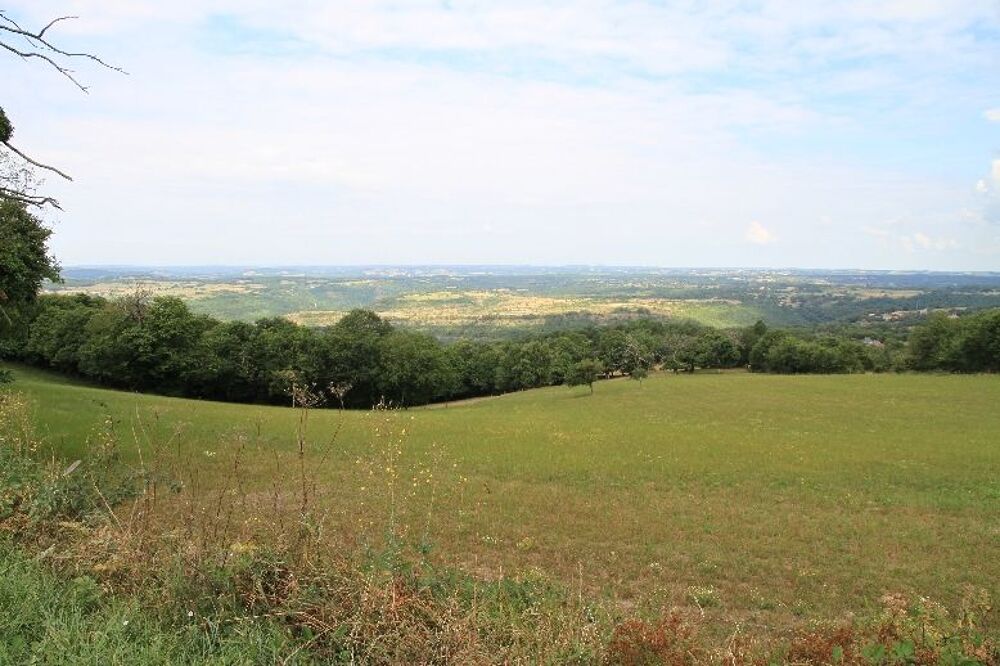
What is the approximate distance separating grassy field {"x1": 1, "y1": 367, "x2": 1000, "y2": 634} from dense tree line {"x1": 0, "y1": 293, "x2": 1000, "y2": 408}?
14.3 meters

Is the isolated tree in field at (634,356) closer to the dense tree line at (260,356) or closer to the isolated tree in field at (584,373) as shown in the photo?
the dense tree line at (260,356)

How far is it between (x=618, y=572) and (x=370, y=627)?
810 centimetres

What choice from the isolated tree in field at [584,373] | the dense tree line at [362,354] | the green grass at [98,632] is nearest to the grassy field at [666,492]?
the green grass at [98,632]

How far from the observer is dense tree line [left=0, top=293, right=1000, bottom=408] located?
180 feet

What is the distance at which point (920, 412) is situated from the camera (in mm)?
43719

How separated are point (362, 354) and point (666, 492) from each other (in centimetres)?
4864

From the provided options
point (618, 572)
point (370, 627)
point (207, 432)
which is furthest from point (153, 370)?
point (370, 627)

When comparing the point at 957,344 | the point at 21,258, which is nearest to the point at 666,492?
the point at 21,258

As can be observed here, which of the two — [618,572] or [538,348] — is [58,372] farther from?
[618,572]

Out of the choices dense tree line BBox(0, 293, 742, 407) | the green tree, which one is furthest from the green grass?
dense tree line BBox(0, 293, 742, 407)

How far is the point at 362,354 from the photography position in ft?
212

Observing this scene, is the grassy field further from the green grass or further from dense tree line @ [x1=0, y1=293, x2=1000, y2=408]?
dense tree line @ [x1=0, y1=293, x2=1000, y2=408]

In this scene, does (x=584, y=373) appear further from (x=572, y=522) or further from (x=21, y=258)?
(x=21, y=258)

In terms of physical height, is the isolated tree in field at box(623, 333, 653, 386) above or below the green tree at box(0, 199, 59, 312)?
below
